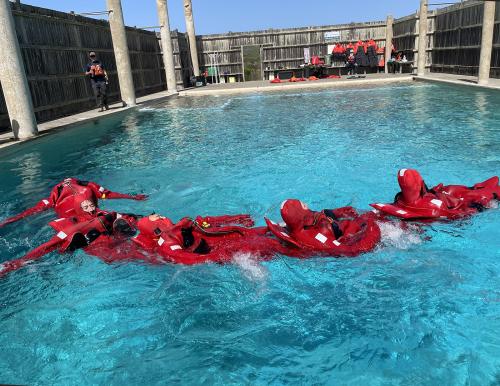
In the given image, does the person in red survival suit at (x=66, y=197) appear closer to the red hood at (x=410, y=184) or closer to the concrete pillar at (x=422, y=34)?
the red hood at (x=410, y=184)

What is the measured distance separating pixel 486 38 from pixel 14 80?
13199 millimetres

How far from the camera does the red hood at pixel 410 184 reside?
4504 mm

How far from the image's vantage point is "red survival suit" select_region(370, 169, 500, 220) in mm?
4531

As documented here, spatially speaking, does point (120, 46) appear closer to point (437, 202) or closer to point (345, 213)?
point (345, 213)

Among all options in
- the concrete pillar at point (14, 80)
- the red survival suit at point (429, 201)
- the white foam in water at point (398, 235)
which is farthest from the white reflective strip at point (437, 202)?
the concrete pillar at point (14, 80)

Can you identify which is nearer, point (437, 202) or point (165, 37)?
point (437, 202)

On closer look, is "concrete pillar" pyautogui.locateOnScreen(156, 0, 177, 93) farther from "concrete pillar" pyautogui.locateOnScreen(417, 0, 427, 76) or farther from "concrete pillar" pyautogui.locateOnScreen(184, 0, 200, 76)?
"concrete pillar" pyautogui.locateOnScreen(417, 0, 427, 76)

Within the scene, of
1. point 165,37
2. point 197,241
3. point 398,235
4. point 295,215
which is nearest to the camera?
point 295,215

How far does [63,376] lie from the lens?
290cm

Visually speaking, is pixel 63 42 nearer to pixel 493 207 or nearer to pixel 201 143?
pixel 201 143

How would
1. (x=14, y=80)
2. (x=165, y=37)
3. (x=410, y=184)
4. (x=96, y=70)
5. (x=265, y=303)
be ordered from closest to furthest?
(x=265, y=303) → (x=410, y=184) → (x=14, y=80) → (x=96, y=70) → (x=165, y=37)

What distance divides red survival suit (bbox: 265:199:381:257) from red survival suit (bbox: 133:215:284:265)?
8.1 inches

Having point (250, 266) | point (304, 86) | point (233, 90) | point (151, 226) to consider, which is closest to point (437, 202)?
point (250, 266)

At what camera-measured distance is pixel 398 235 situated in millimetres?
4395
